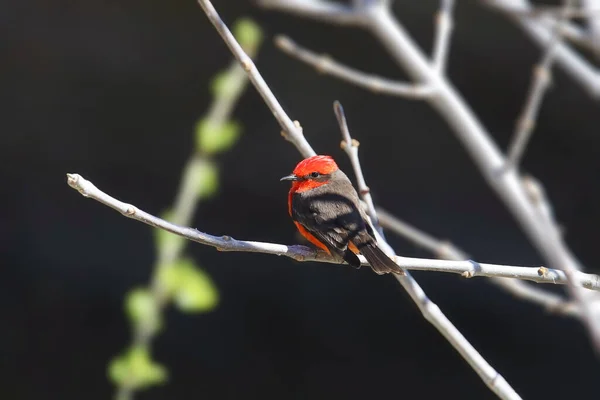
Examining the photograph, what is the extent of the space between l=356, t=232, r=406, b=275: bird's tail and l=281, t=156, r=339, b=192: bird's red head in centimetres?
36

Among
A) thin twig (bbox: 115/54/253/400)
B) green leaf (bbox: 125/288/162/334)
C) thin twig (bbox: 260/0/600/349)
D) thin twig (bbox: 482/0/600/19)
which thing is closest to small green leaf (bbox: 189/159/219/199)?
thin twig (bbox: 115/54/253/400)

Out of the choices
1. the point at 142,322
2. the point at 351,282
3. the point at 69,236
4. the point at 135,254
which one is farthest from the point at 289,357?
the point at 142,322

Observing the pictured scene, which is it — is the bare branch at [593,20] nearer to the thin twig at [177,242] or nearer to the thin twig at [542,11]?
the thin twig at [542,11]

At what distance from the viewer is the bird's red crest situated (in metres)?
3.09

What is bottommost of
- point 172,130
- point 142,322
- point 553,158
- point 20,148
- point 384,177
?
point 142,322

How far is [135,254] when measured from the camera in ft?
21.1

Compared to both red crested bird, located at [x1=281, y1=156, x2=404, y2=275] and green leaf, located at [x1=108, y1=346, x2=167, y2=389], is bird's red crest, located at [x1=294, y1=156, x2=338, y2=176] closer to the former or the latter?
red crested bird, located at [x1=281, y1=156, x2=404, y2=275]

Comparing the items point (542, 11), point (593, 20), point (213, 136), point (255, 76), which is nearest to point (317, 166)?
point (213, 136)

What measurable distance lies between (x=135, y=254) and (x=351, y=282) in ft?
5.45

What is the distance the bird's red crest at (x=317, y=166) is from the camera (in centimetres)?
309

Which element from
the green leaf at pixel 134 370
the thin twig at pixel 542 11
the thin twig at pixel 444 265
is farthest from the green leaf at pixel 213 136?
the thin twig at pixel 542 11

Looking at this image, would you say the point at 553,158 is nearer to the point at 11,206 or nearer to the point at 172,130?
the point at 172,130

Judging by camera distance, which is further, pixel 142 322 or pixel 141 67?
pixel 141 67

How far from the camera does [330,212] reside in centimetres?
323
